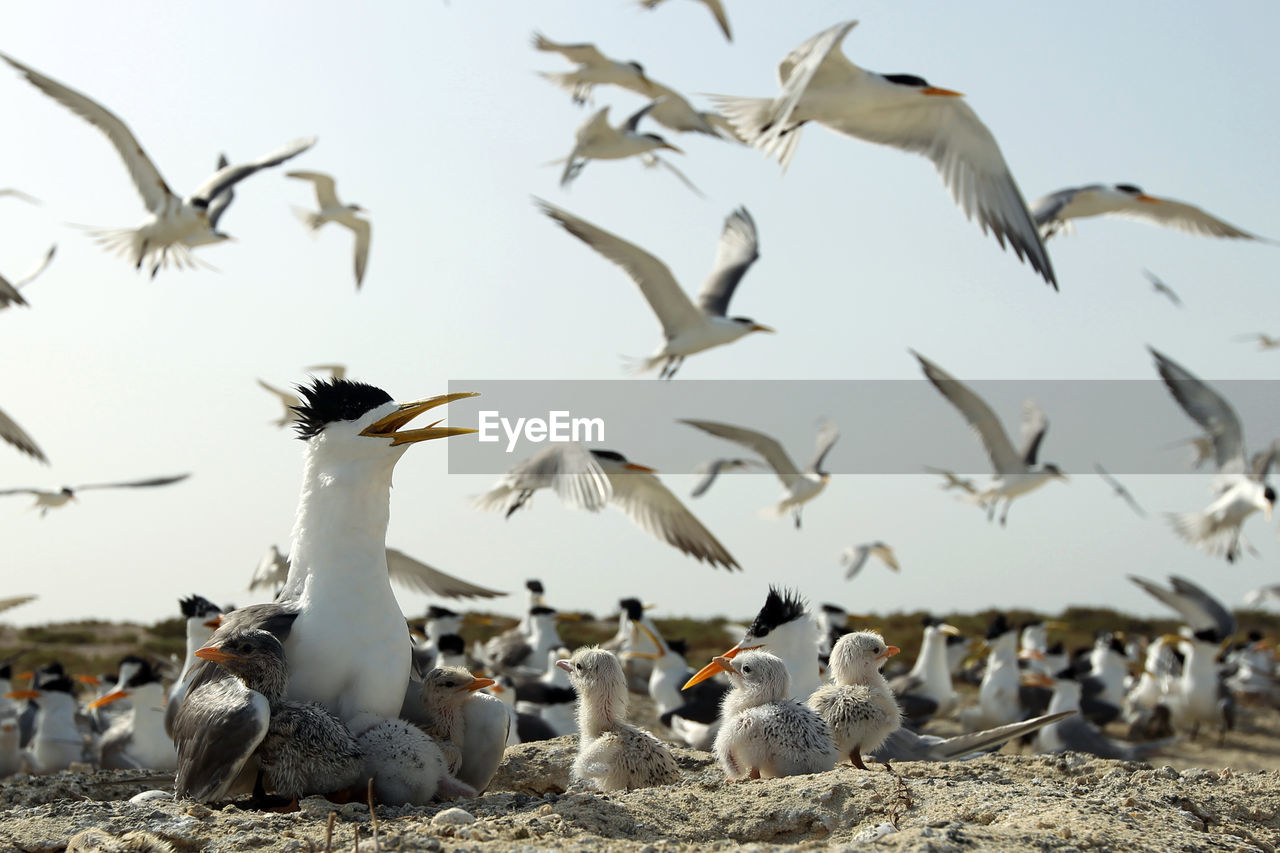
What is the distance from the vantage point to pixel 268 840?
11.8 feet

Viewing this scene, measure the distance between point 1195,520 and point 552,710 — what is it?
32.4 ft

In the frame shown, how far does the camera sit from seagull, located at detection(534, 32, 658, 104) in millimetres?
16125

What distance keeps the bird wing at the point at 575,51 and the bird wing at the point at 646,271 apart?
4.91 metres

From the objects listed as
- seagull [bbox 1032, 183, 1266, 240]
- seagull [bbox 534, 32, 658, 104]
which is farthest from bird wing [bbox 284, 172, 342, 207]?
seagull [bbox 1032, 183, 1266, 240]

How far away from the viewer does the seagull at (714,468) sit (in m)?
17.0

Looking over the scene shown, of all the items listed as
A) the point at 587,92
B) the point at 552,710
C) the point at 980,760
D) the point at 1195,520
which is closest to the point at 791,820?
the point at 980,760

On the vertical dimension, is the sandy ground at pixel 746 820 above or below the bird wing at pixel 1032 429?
below

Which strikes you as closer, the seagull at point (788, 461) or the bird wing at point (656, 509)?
the bird wing at point (656, 509)

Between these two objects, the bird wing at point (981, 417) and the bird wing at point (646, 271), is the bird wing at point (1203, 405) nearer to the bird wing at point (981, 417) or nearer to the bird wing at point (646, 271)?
the bird wing at point (981, 417)

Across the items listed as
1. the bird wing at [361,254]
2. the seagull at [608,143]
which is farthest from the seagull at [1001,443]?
the bird wing at [361,254]

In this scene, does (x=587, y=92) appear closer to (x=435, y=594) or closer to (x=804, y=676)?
(x=435, y=594)

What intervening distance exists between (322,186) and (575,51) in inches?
178

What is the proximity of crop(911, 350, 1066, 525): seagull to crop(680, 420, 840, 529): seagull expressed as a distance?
2373mm

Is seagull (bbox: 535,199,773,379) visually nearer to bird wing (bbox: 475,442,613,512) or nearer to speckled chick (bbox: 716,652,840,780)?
bird wing (bbox: 475,442,613,512)
